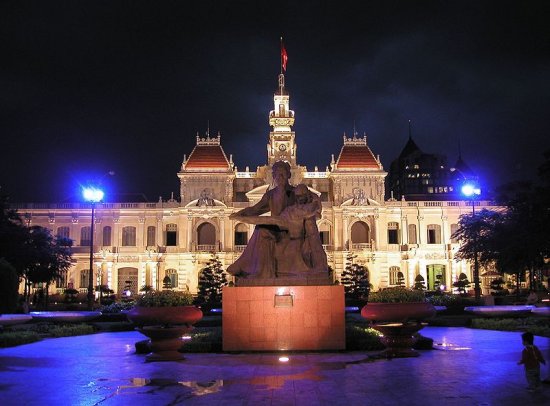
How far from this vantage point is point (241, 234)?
63.0m

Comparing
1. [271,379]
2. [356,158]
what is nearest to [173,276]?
[356,158]

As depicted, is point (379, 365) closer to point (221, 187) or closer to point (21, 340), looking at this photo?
point (21, 340)

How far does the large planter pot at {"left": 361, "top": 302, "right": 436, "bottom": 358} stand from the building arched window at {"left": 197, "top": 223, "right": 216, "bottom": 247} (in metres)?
50.9

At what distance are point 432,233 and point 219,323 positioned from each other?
4347 centimetres

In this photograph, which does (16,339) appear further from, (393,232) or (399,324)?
(393,232)

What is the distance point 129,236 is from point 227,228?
10.5 meters

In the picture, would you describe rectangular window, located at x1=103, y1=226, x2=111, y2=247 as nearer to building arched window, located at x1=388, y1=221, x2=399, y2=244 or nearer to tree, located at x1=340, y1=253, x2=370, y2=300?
tree, located at x1=340, y1=253, x2=370, y2=300

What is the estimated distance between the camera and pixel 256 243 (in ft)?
43.8

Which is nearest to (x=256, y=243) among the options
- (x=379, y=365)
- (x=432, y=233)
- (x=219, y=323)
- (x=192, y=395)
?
(x=379, y=365)

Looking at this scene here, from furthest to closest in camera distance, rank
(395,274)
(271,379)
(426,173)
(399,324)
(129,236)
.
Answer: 1. (426,173)
2. (129,236)
3. (395,274)
4. (399,324)
5. (271,379)

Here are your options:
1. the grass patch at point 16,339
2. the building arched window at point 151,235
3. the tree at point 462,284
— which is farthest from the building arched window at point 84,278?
the grass patch at point 16,339

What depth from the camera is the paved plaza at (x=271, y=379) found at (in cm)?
780

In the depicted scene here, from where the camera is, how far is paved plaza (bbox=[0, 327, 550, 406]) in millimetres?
7801

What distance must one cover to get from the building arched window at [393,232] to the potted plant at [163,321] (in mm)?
52290
